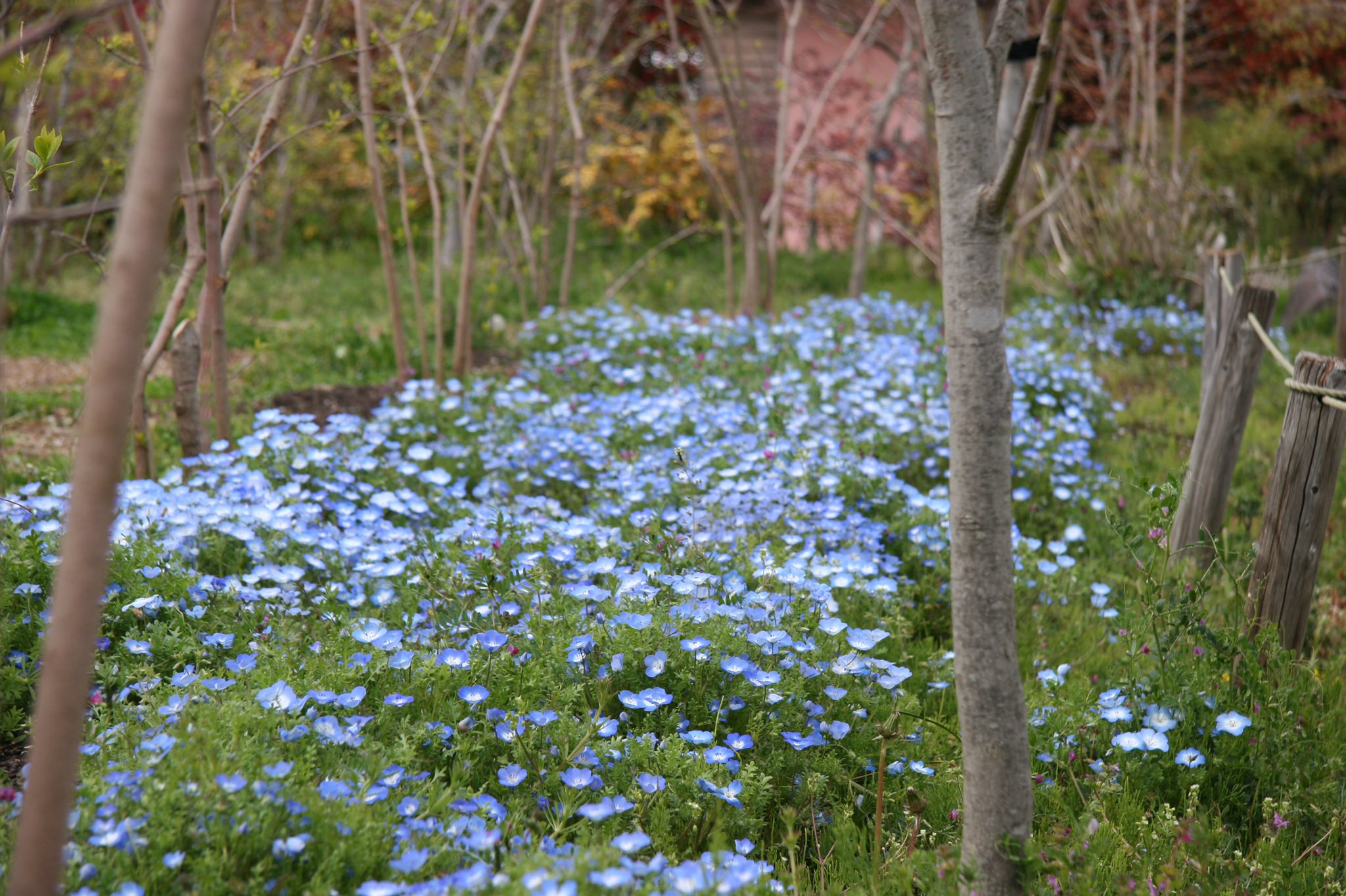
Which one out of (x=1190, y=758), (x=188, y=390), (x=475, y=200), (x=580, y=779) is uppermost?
(x=475, y=200)

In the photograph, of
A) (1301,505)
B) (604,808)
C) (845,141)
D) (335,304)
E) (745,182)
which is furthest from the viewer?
(845,141)

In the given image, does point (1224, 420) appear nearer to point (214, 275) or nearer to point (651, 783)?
point (651, 783)

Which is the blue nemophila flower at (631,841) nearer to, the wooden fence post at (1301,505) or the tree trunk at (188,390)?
the wooden fence post at (1301,505)

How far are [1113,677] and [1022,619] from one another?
46 centimetres

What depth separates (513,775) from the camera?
74.3 inches

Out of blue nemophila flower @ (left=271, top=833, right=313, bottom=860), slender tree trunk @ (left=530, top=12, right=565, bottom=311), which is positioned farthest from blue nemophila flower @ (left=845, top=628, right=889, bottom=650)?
slender tree trunk @ (left=530, top=12, right=565, bottom=311)

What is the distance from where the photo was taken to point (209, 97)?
11.5 feet

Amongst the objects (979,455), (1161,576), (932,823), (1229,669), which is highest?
(979,455)

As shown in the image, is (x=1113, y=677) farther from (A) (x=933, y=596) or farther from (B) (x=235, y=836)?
(B) (x=235, y=836)

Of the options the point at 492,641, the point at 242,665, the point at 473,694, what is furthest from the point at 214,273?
the point at 473,694

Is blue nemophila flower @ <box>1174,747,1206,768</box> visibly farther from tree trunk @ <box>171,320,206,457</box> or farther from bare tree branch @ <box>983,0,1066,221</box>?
tree trunk @ <box>171,320,206,457</box>

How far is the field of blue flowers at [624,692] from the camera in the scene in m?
1.63

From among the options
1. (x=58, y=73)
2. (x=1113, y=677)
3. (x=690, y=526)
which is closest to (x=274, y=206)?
(x=58, y=73)

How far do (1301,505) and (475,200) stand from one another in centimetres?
370
